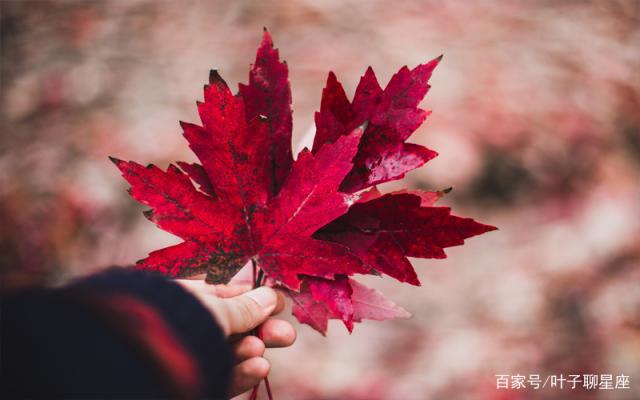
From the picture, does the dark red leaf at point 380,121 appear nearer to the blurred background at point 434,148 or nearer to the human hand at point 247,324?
the human hand at point 247,324

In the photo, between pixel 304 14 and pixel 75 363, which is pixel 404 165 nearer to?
pixel 75 363

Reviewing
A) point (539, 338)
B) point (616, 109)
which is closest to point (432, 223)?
point (539, 338)

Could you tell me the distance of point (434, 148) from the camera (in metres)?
1.56

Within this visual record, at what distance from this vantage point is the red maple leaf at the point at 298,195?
498 millimetres

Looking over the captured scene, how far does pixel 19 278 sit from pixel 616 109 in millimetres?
1909

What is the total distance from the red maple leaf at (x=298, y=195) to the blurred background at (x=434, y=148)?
2.74 feet

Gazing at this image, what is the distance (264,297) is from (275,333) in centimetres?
8

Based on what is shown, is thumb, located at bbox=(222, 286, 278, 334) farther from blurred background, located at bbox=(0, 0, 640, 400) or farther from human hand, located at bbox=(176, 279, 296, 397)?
blurred background, located at bbox=(0, 0, 640, 400)

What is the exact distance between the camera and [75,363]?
37 centimetres

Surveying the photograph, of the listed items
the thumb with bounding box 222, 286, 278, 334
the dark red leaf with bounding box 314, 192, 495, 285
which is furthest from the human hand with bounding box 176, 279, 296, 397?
the dark red leaf with bounding box 314, 192, 495, 285

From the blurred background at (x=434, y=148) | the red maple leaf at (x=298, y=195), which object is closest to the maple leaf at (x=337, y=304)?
the red maple leaf at (x=298, y=195)

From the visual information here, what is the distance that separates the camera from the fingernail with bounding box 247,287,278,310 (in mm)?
590

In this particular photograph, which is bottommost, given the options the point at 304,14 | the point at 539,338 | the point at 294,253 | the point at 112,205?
the point at 539,338

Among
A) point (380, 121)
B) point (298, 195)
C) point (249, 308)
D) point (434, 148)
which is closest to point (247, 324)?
point (249, 308)
